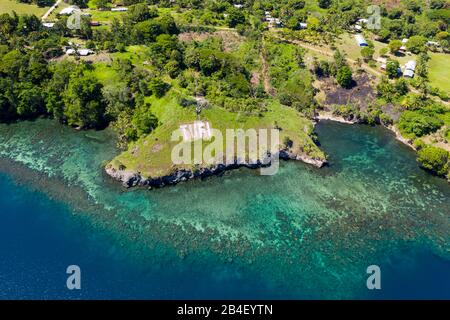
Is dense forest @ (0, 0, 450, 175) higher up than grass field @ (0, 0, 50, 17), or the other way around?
grass field @ (0, 0, 50, 17)

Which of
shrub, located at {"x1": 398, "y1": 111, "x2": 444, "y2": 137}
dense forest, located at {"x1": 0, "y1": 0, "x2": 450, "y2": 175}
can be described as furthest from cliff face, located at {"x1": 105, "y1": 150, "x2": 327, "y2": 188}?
shrub, located at {"x1": 398, "y1": 111, "x2": 444, "y2": 137}

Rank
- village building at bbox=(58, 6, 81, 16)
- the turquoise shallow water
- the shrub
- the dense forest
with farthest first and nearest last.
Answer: village building at bbox=(58, 6, 81, 16)
the dense forest
the shrub
the turquoise shallow water

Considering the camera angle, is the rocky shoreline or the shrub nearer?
the shrub

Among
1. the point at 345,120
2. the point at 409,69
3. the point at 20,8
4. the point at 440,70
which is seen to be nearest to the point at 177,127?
the point at 345,120

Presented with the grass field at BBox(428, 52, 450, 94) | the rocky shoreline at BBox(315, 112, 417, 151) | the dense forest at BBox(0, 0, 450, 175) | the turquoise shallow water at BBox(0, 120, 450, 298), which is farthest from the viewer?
the grass field at BBox(428, 52, 450, 94)

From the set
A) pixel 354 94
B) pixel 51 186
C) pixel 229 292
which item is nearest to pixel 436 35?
pixel 354 94

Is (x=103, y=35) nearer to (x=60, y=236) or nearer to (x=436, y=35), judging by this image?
(x=60, y=236)

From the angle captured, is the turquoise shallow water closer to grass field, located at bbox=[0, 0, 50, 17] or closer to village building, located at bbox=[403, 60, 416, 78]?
village building, located at bbox=[403, 60, 416, 78]
